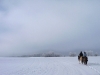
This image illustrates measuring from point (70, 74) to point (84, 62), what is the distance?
15.0m

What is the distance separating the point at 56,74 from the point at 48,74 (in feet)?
2.61

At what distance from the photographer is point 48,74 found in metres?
18.1

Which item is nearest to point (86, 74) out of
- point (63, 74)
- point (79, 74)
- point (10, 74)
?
point (79, 74)

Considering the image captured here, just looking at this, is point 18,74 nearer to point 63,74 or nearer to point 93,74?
point 63,74

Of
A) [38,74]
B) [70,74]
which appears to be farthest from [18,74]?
[70,74]

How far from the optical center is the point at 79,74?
17.8 m

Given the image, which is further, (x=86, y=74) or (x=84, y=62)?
(x=84, y=62)

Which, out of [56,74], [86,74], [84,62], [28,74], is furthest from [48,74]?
[84,62]

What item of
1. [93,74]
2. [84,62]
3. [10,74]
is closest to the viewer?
[93,74]

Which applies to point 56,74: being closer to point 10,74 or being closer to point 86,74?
point 86,74

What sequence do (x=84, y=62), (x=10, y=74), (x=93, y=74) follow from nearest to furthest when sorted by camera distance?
(x=93, y=74) → (x=10, y=74) → (x=84, y=62)

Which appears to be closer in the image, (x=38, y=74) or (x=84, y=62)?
(x=38, y=74)

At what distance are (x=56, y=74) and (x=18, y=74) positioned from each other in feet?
12.8

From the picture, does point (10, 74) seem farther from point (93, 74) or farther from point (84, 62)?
point (84, 62)
